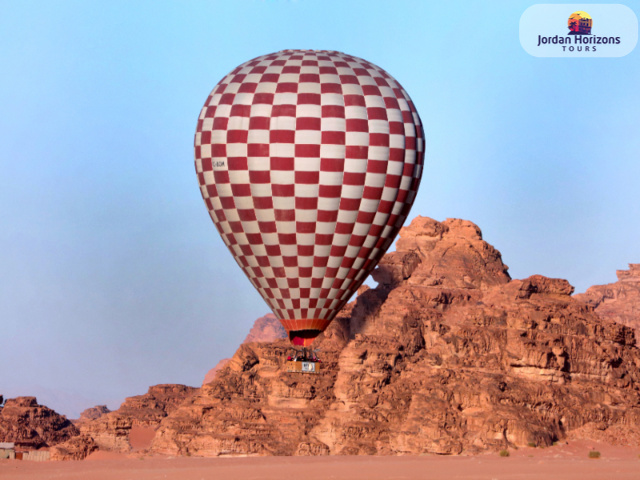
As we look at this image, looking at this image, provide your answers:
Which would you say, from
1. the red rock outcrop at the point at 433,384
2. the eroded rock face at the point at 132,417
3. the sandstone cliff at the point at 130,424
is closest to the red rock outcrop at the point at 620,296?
the red rock outcrop at the point at 433,384

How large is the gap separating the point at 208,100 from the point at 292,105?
4513mm

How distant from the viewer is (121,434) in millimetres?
91625

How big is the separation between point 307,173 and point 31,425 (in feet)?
166

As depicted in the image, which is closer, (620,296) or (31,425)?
(31,425)

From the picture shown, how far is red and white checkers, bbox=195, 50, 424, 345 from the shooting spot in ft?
172

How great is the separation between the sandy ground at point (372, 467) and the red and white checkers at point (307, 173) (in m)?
6.79

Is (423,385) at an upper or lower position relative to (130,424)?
upper

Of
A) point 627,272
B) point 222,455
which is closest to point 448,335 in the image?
point 222,455

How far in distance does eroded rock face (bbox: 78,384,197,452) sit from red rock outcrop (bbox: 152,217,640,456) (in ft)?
28.3

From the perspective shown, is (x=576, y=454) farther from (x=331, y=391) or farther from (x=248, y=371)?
(x=248, y=371)

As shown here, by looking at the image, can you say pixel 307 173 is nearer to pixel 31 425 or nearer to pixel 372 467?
pixel 372 467

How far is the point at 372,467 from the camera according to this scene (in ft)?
186

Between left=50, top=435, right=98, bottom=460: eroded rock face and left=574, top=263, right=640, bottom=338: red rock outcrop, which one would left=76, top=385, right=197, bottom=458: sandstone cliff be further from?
left=574, top=263, right=640, bottom=338: red rock outcrop

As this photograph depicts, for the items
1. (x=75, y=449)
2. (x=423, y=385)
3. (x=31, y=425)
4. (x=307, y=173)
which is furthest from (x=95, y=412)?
(x=307, y=173)
